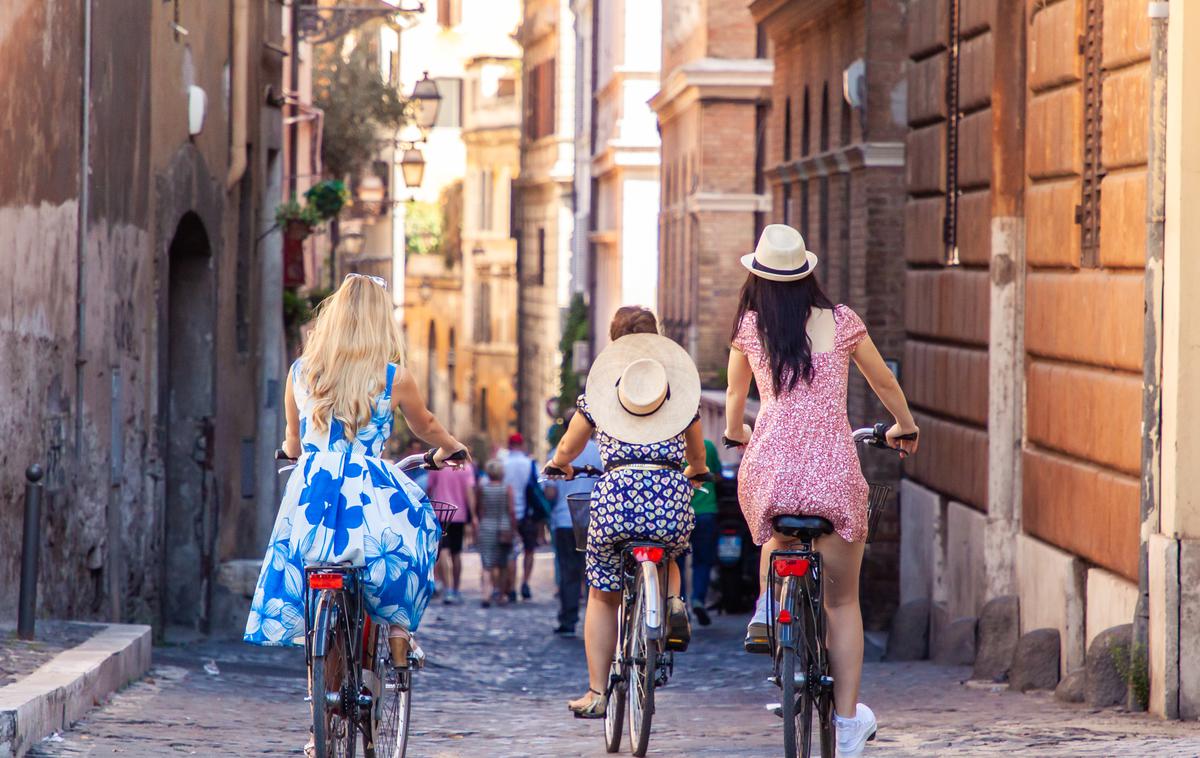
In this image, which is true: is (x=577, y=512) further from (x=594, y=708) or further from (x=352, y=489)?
(x=352, y=489)

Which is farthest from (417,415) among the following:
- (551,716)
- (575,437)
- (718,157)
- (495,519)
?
(718,157)

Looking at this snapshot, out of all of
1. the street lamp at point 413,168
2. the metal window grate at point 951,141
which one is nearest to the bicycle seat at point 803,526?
the metal window grate at point 951,141

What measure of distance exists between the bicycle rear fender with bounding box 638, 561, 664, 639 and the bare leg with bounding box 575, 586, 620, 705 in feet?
1.51

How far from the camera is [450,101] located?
72.6m

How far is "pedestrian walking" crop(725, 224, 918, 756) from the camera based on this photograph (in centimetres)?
698

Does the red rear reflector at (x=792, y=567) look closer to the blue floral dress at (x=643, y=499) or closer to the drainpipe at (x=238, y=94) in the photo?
the blue floral dress at (x=643, y=499)

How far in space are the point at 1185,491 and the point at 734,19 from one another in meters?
22.1

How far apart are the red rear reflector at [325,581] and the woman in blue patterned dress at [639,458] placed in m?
A: 1.82

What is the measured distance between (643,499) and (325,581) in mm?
1891

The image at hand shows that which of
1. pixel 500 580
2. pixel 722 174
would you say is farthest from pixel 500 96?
pixel 500 580

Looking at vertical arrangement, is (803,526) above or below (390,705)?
above

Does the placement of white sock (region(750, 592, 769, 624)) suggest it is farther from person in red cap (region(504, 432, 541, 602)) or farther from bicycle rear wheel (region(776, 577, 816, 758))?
person in red cap (region(504, 432, 541, 602))

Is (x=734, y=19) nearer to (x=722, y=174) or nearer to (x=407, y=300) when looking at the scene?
(x=722, y=174)

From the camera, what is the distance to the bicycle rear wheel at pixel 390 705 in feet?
23.3
